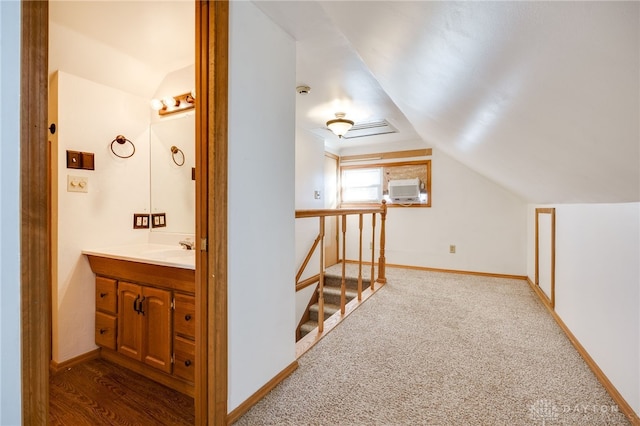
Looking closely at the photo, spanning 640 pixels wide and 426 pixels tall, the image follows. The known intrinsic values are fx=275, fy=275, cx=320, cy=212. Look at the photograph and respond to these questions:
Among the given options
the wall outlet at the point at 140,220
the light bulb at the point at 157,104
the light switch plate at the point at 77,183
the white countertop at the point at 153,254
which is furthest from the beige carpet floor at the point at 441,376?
the light bulb at the point at 157,104

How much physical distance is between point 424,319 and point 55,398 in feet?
8.40

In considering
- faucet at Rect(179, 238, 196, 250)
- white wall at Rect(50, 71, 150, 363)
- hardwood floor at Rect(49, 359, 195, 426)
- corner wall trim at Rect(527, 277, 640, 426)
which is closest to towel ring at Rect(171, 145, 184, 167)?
white wall at Rect(50, 71, 150, 363)

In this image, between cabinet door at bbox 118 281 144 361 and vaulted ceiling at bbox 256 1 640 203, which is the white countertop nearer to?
cabinet door at bbox 118 281 144 361

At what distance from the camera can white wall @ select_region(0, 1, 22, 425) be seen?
669mm

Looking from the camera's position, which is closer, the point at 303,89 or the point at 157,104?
the point at 157,104

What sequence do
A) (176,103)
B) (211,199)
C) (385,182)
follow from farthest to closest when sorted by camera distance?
(385,182) < (176,103) < (211,199)

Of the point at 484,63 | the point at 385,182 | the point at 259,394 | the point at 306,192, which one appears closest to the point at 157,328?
the point at 259,394

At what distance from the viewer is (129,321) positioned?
1.77m

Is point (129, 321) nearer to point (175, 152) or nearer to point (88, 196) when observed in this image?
point (88, 196)

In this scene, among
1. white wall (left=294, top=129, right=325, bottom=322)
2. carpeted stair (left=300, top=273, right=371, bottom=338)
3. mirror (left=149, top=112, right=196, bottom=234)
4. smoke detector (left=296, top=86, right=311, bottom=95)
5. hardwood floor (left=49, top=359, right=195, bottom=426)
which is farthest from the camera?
white wall (left=294, top=129, right=325, bottom=322)

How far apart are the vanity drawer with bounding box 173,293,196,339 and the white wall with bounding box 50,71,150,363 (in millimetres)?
912

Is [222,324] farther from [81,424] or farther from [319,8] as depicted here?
[319,8]

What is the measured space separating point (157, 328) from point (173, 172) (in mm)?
1226

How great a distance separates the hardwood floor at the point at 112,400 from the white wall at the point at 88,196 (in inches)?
10.2
